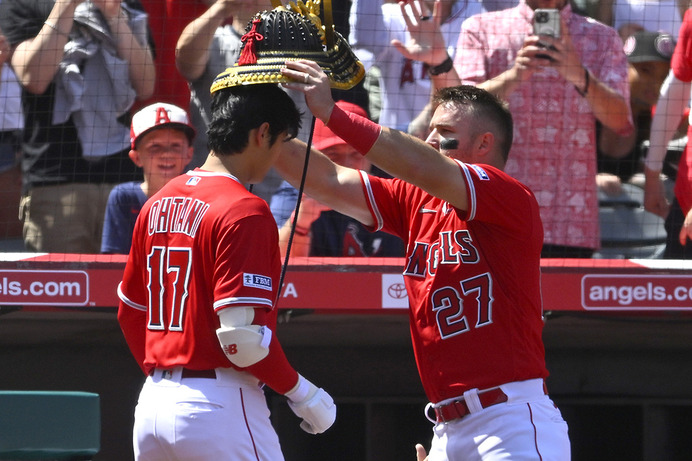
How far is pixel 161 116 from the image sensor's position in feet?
15.2

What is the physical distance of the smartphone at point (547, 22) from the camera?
15.0 feet

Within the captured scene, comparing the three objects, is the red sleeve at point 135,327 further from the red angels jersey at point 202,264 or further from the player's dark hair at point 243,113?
the player's dark hair at point 243,113

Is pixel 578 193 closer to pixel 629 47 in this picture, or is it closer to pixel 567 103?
pixel 567 103

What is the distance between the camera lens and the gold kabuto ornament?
230 cm

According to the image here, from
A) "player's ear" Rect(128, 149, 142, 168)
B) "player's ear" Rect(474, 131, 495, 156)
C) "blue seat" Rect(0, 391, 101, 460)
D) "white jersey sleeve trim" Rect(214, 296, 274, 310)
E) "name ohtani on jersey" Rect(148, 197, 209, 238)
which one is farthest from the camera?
"player's ear" Rect(128, 149, 142, 168)

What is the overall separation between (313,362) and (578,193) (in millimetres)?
1544

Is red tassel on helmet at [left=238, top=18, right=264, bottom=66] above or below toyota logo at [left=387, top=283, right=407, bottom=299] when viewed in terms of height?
above

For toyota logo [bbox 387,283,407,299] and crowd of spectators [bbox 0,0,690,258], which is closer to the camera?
toyota logo [bbox 387,283,407,299]

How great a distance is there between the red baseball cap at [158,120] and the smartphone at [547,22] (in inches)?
69.6

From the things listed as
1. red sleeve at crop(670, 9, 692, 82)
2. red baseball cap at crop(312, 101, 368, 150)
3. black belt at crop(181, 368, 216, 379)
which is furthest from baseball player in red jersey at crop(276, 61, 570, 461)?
red sleeve at crop(670, 9, 692, 82)

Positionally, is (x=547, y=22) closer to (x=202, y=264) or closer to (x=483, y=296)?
(x=483, y=296)

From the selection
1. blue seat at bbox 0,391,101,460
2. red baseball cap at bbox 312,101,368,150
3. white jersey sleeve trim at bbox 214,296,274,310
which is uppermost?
red baseball cap at bbox 312,101,368,150

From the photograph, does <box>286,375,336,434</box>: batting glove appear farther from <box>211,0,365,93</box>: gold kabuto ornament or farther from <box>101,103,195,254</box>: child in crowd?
<box>101,103,195,254</box>: child in crowd

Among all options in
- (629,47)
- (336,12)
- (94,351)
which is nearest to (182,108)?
(336,12)
